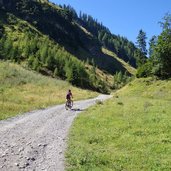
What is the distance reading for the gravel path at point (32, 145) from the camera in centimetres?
1464

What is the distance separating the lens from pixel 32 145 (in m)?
18.2

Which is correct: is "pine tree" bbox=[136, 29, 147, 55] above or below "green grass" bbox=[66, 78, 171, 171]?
above

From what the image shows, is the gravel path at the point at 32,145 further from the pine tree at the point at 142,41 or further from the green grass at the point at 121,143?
the pine tree at the point at 142,41

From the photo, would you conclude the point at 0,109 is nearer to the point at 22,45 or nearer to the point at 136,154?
the point at 136,154

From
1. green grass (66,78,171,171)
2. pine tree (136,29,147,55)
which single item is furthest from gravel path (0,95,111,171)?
pine tree (136,29,147,55)

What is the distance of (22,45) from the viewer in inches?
5655

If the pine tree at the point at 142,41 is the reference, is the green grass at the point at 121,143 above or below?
below

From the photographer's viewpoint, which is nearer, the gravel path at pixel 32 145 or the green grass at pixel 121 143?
the gravel path at pixel 32 145

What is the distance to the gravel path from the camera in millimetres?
14644

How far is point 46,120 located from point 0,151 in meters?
12.2

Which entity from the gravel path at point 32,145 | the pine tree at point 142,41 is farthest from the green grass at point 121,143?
the pine tree at point 142,41

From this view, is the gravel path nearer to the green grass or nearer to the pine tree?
the green grass

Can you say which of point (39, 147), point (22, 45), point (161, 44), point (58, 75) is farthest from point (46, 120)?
point (22, 45)

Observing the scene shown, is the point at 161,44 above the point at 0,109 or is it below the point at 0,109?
above
